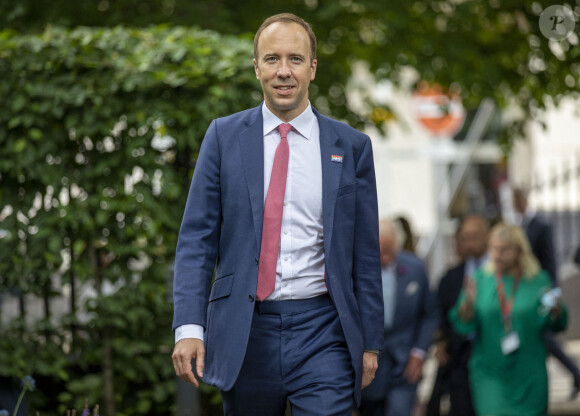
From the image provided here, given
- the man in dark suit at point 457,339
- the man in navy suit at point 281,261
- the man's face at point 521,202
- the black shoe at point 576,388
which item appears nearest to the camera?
the man in navy suit at point 281,261

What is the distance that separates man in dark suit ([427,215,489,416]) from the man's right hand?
15.7 feet

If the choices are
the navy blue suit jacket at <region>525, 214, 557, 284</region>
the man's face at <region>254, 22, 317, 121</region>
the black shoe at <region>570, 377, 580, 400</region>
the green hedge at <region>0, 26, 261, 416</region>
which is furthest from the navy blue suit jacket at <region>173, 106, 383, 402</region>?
the navy blue suit jacket at <region>525, 214, 557, 284</region>

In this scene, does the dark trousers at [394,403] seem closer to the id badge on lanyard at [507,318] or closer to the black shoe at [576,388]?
the id badge on lanyard at [507,318]

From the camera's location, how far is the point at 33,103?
20.5ft

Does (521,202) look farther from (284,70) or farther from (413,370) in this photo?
(284,70)

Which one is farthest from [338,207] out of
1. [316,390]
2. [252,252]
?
[316,390]

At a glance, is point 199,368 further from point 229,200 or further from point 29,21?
point 29,21

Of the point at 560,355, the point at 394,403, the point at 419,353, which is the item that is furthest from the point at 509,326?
the point at 560,355

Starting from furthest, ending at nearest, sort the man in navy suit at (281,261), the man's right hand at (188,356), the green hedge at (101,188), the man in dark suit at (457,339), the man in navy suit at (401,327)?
1. the man in dark suit at (457,339)
2. the man in navy suit at (401,327)
3. the green hedge at (101,188)
4. the man in navy suit at (281,261)
5. the man's right hand at (188,356)

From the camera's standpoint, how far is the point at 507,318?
7477 mm

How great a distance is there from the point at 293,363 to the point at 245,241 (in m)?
0.48

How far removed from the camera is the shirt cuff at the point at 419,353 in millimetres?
7812

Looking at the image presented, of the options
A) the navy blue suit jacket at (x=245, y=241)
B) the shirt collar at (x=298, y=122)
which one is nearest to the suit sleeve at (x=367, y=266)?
the navy blue suit jacket at (x=245, y=241)

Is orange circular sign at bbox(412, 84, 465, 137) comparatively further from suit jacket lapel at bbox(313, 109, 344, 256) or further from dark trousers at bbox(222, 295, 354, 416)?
dark trousers at bbox(222, 295, 354, 416)
